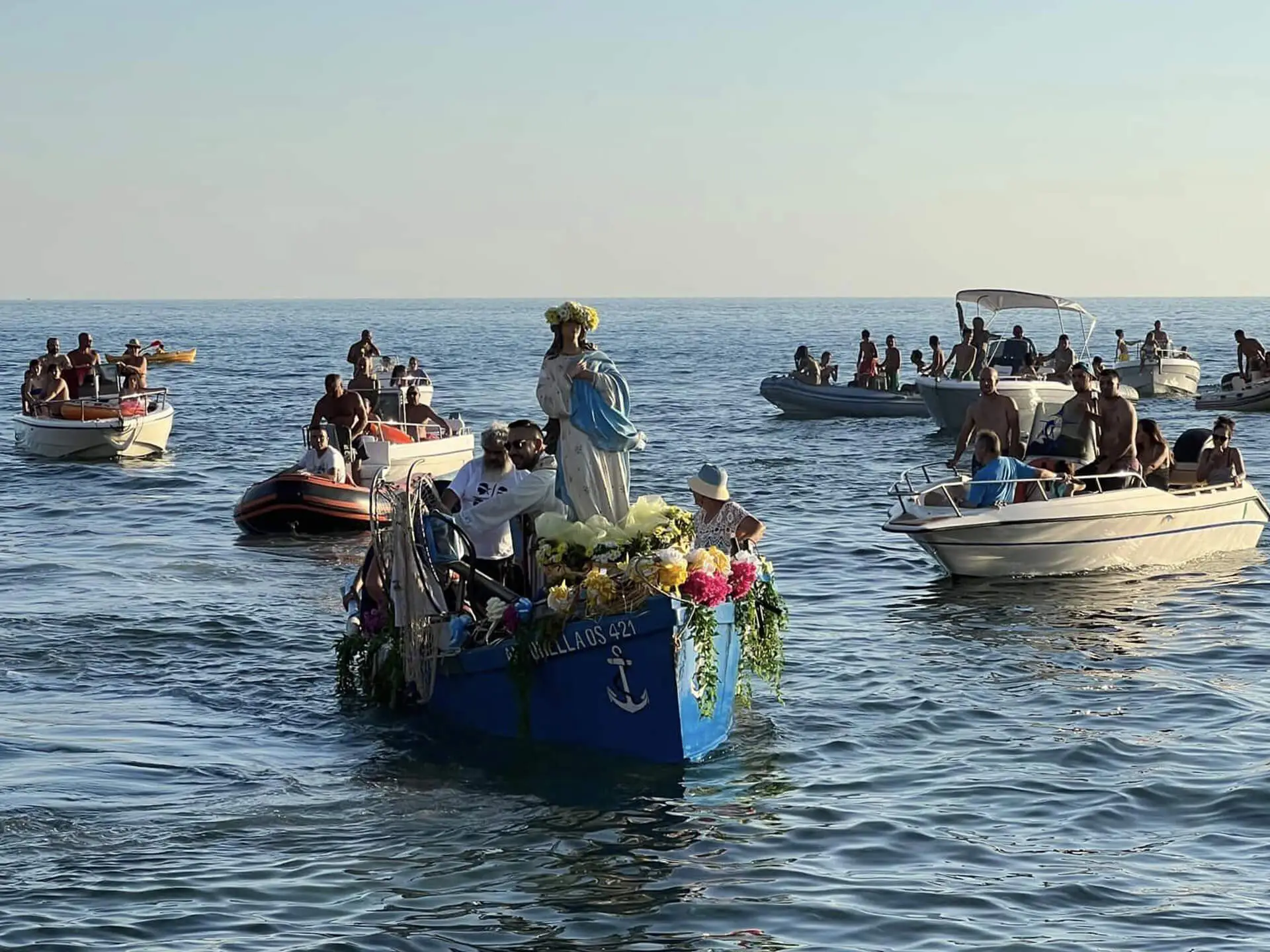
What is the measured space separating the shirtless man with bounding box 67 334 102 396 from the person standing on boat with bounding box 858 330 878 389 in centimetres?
1797

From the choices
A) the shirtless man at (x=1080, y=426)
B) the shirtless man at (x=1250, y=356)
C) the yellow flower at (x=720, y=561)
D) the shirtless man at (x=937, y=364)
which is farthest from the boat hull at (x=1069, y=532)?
the shirtless man at (x=1250, y=356)

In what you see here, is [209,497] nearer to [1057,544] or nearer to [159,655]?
[159,655]

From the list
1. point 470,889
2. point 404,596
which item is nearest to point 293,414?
point 404,596

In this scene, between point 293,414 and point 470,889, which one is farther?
point 293,414

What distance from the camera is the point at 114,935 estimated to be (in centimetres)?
911

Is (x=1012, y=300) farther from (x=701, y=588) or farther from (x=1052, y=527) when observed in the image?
(x=701, y=588)

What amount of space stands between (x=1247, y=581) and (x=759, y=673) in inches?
349

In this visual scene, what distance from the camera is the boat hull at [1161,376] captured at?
154 ft

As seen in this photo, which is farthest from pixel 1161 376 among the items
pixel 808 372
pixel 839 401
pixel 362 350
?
pixel 362 350

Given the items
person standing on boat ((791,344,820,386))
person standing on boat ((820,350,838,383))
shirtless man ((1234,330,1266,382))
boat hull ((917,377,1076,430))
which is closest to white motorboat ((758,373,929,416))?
person standing on boat ((791,344,820,386))

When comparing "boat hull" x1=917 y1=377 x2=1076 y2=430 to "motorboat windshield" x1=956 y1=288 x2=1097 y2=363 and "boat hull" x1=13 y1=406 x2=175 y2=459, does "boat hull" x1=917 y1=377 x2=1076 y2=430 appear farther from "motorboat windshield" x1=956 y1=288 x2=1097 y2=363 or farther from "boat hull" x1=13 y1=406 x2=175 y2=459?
"boat hull" x1=13 y1=406 x2=175 y2=459

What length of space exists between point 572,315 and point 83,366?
24.1 m

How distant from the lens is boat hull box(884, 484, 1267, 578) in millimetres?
18297

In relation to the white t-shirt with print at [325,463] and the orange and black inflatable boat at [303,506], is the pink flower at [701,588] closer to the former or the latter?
the orange and black inflatable boat at [303,506]
